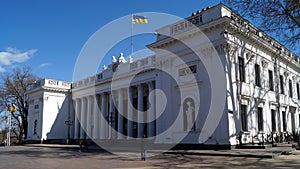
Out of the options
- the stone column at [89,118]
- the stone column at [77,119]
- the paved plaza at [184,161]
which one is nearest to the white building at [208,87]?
the paved plaza at [184,161]

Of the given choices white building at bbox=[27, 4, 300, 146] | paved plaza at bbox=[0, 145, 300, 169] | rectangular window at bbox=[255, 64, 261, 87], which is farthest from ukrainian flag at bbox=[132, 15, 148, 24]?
paved plaza at bbox=[0, 145, 300, 169]

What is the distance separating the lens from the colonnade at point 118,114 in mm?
30203

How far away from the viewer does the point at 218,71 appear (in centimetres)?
2133

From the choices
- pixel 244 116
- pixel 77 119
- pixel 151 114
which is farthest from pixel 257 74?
pixel 77 119

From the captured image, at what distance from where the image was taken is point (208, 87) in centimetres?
2194

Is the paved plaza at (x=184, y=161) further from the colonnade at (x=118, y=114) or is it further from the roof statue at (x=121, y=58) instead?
the roof statue at (x=121, y=58)

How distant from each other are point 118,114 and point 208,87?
15.8 meters

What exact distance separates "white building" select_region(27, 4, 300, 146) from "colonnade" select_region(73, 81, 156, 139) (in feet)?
0.39

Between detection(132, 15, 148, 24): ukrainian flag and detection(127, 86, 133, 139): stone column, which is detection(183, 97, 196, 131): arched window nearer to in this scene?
detection(127, 86, 133, 139): stone column

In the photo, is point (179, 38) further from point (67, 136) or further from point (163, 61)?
point (67, 136)

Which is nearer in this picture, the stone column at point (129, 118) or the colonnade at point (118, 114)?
the colonnade at point (118, 114)

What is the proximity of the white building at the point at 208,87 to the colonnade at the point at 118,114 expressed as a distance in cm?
12

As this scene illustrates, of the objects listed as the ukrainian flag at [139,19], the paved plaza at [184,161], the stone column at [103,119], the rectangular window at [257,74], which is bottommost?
the paved plaza at [184,161]

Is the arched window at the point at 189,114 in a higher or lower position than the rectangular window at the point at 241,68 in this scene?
lower
